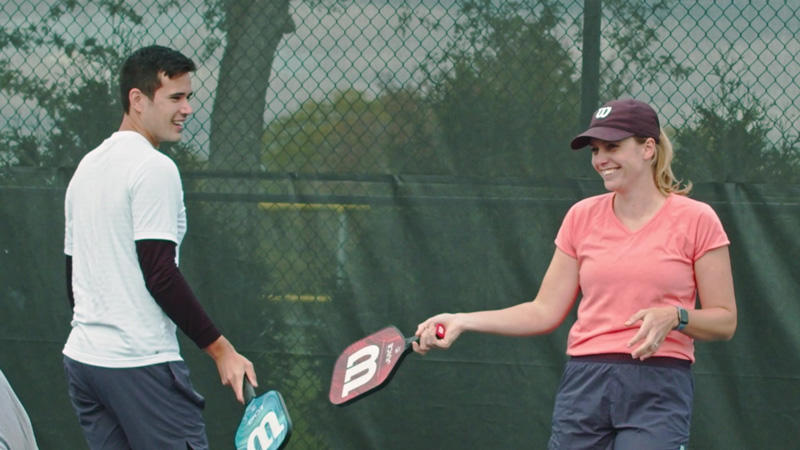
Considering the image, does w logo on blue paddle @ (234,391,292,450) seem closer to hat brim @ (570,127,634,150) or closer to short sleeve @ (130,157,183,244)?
short sleeve @ (130,157,183,244)

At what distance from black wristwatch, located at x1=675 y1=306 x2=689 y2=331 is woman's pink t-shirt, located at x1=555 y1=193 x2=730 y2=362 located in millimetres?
90

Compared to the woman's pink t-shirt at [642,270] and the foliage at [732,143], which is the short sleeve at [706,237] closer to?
the woman's pink t-shirt at [642,270]

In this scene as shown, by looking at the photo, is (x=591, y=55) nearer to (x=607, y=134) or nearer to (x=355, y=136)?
(x=355, y=136)

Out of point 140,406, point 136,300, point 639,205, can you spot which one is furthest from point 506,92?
point 140,406

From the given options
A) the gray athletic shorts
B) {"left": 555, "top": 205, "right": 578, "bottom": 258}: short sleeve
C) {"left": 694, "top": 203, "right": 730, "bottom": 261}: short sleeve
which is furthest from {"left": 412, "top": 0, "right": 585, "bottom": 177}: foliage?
the gray athletic shorts

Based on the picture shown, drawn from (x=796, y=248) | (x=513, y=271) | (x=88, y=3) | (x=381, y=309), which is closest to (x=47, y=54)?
(x=88, y=3)

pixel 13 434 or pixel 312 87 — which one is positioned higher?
pixel 312 87

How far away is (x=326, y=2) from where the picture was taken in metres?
4.68

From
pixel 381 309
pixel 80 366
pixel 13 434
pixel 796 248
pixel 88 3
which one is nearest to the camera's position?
pixel 13 434

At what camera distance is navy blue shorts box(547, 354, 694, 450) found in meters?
→ 2.96

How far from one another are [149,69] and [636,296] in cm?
156

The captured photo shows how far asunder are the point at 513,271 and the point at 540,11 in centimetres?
101

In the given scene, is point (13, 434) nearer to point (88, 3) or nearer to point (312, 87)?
point (312, 87)

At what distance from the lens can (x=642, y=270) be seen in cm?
300
